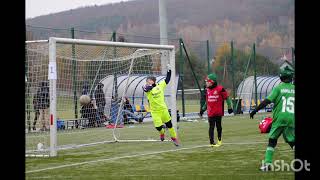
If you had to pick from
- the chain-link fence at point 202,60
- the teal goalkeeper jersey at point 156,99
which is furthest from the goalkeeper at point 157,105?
the chain-link fence at point 202,60

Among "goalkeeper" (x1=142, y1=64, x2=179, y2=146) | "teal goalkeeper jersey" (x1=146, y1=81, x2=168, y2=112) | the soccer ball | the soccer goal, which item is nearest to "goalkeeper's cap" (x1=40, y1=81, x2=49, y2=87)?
the soccer goal

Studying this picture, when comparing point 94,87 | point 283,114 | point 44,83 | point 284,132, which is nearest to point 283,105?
point 283,114

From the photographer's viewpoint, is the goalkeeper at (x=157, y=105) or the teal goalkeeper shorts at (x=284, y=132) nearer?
the teal goalkeeper shorts at (x=284, y=132)

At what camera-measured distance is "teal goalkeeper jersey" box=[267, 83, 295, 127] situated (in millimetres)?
9102

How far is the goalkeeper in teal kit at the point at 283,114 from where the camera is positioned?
912 centimetres

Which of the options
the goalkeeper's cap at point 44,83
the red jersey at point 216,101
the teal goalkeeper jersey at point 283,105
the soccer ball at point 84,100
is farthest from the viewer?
the soccer ball at point 84,100

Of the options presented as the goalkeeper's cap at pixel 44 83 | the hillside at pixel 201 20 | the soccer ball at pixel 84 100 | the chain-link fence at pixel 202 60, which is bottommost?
the soccer ball at pixel 84 100

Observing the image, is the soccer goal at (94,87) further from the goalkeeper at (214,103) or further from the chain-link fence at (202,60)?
the chain-link fence at (202,60)

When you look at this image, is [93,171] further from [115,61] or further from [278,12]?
[278,12]

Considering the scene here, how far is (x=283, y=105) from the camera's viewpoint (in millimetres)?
9180

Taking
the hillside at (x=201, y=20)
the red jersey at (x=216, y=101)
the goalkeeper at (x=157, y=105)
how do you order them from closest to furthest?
1. the red jersey at (x=216, y=101)
2. the goalkeeper at (x=157, y=105)
3. the hillside at (x=201, y=20)

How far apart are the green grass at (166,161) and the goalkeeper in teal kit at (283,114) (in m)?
0.45
